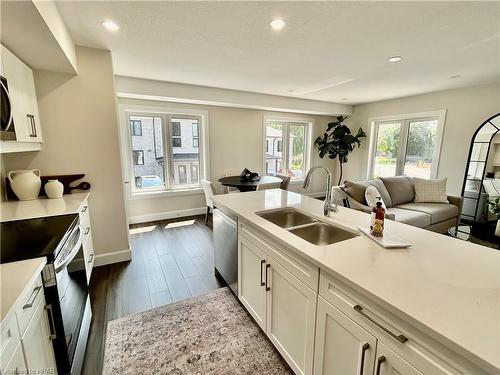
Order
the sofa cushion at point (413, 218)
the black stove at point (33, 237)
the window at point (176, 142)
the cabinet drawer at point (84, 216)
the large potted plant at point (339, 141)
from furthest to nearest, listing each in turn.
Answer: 1. the large potted plant at point (339, 141)
2. the window at point (176, 142)
3. the sofa cushion at point (413, 218)
4. the cabinet drawer at point (84, 216)
5. the black stove at point (33, 237)

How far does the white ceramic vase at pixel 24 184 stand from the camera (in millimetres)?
2145

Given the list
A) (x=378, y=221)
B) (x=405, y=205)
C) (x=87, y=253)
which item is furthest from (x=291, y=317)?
(x=405, y=205)

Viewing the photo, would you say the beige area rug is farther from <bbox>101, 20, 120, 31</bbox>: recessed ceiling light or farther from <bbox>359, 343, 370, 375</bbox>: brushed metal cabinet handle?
<bbox>101, 20, 120, 31</bbox>: recessed ceiling light

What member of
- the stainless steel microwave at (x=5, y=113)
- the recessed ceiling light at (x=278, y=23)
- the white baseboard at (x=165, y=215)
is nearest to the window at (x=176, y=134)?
the white baseboard at (x=165, y=215)

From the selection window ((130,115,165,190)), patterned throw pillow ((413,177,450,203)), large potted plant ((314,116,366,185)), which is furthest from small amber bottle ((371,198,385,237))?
large potted plant ((314,116,366,185))

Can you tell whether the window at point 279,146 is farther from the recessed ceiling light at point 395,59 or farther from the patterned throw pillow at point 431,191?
the recessed ceiling light at point 395,59

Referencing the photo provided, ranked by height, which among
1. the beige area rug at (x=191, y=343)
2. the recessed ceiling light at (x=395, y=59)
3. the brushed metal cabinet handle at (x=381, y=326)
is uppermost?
the recessed ceiling light at (x=395, y=59)

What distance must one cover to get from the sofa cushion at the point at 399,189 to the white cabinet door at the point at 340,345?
320cm

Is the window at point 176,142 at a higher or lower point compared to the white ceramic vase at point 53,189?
higher

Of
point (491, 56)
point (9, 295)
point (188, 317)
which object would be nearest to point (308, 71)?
point (491, 56)

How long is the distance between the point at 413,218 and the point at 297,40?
267cm

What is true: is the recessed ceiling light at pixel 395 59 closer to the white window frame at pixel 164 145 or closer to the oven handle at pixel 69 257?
the white window frame at pixel 164 145

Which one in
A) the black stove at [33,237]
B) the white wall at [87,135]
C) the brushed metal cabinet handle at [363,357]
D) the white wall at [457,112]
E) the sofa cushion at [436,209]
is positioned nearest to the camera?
the brushed metal cabinet handle at [363,357]

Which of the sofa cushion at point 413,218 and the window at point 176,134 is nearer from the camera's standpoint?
the sofa cushion at point 413,218
